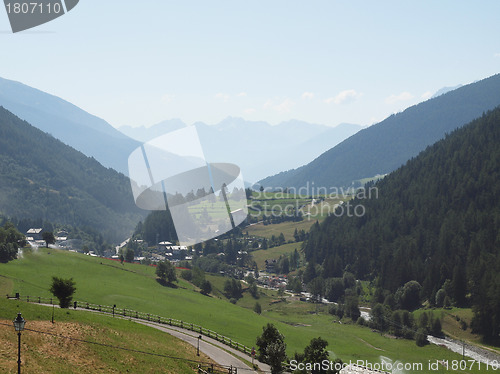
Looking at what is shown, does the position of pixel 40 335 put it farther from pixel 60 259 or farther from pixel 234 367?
pixel 60 259

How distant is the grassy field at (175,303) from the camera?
77.1 meters

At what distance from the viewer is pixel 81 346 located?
38625 millimetres

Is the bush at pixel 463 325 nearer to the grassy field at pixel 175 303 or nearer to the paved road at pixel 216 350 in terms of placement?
the grassy field at pixel 175 303

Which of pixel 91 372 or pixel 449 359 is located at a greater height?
pixel 91 372

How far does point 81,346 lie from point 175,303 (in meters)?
51.2

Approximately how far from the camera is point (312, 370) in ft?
169

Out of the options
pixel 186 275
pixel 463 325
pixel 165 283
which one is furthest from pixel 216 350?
pixel 463 325

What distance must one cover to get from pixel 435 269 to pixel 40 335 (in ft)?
431

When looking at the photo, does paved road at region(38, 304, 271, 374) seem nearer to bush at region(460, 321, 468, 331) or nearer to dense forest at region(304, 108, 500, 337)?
dense forest at region(304, 108, 500, 337)

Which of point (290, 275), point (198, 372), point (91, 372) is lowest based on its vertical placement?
point (290, 275)

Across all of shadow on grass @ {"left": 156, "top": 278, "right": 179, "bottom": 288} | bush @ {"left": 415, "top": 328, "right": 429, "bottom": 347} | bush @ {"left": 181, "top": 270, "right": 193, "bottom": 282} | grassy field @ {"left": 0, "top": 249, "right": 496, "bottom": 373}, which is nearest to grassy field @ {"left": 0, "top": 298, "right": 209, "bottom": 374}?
grassy field @ {"left": 0, "top": 249, "right": 496, "bottom": 373}

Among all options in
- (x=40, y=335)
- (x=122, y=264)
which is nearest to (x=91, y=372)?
(x=40, y=335)

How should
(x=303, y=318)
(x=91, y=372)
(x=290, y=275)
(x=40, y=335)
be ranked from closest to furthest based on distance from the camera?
(x=91, y=372)
(x=40, y=335)
(x=303, y=318)
(x=290, y=275)

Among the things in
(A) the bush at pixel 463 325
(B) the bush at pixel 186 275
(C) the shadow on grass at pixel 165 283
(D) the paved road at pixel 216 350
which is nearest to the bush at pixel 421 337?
(A) the bush at pixel 463 325
